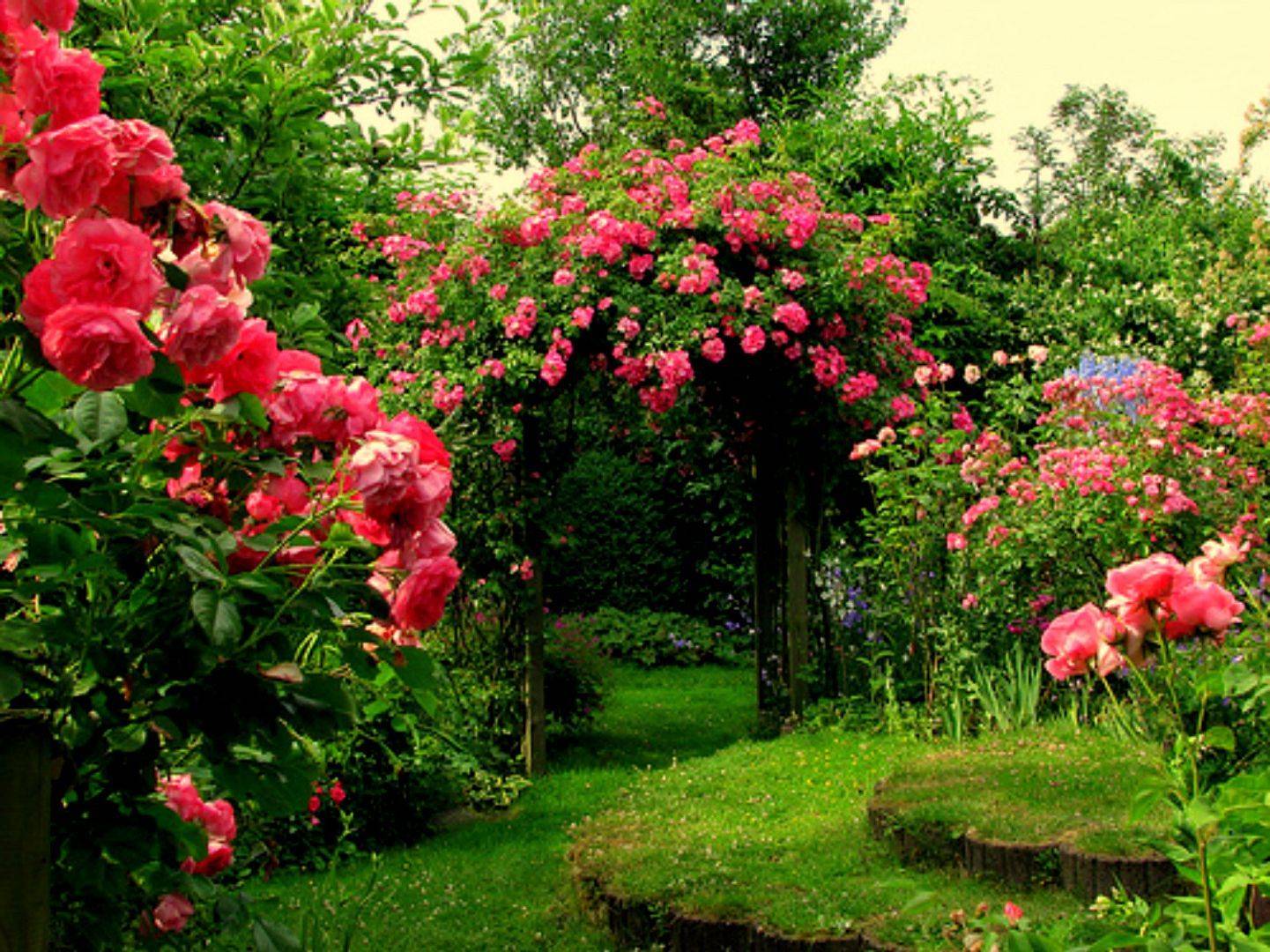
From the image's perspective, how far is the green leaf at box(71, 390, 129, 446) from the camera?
Answer: 121 centimetres

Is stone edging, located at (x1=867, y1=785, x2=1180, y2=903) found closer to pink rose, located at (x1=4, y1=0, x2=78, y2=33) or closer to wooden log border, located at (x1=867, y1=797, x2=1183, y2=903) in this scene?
wooden log border, located at (x1=867, y1=797, x2=1183, y2=903)

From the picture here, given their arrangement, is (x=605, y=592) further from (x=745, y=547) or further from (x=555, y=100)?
(x=555, y=100)

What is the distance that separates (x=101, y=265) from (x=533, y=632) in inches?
235

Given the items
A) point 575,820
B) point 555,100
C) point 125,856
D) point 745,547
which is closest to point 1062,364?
point 745,547

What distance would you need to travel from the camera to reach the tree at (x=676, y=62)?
19.7 meters

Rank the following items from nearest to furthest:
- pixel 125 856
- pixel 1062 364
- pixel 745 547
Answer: pixel 125 856, pixel 1062 364, pixel 745 547

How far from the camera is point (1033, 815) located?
4.22m

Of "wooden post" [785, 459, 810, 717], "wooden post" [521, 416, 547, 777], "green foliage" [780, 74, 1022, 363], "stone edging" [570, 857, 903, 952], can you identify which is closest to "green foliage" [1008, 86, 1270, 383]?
"green foliage" [780, 74, 1022, 363]

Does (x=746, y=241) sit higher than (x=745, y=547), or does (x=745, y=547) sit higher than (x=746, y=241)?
(x=746, y=241)

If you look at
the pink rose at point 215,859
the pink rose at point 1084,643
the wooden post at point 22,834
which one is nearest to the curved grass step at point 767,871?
the pink rose at point 1084,643

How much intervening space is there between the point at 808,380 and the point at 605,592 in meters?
5.32

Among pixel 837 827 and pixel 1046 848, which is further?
pixel 837 827

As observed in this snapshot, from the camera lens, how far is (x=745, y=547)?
12.1 meters

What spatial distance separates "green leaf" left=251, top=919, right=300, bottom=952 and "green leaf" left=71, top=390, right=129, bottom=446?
0.71m
